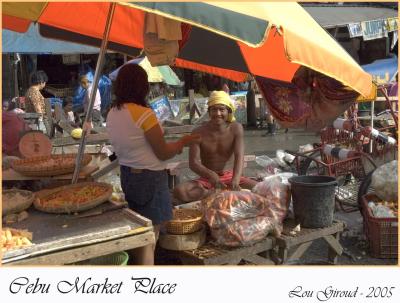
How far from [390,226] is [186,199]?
221 centimetres

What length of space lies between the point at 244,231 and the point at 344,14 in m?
13.4

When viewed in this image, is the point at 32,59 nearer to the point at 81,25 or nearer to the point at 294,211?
the point at 81,25

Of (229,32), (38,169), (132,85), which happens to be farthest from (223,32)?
(38,169)

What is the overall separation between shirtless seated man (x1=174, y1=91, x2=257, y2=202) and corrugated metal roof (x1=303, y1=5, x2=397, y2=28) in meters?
8.93

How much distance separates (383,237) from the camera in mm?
4816

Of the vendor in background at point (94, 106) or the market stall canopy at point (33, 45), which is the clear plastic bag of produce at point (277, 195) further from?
the market stall canopy at point (33, 45)

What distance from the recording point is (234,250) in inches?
139

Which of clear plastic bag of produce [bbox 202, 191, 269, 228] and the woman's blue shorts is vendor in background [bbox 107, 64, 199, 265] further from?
clear plastic bag of produce [bbox 202, 191, 269, 228]

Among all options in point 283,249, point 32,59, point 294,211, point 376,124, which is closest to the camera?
point 283,249

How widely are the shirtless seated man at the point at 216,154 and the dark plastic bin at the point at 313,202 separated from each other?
83cm

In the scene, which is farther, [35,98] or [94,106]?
[94,106]

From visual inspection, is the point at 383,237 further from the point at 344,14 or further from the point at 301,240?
the point at 344,14

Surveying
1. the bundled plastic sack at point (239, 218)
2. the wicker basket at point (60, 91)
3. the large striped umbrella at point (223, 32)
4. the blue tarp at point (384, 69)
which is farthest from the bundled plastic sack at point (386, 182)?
the wicker basket at point (60, 91)

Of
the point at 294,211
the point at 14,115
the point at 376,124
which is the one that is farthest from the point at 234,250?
the point at 376,124
